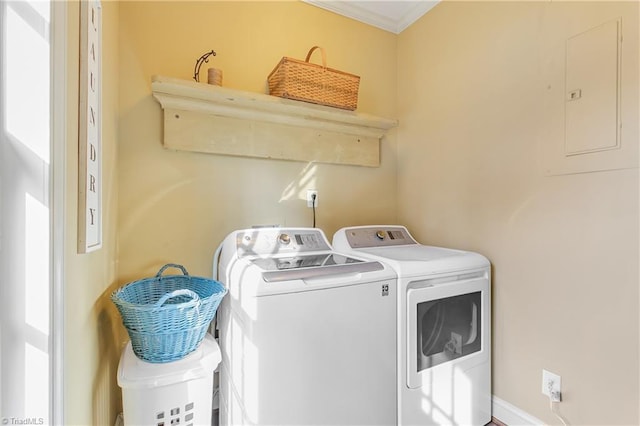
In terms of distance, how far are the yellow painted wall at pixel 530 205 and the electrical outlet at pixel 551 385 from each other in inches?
1.2

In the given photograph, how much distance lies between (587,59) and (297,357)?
1.78 m

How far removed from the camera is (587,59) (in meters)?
1.37

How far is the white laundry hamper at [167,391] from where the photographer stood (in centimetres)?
114

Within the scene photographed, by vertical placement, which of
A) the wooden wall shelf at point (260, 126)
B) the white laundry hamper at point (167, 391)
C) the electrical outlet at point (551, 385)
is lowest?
the electrical outlet at point (551, 385)

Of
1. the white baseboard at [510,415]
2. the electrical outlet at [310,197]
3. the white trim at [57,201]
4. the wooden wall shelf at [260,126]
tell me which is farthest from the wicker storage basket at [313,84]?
the white baseboard at [510,415]

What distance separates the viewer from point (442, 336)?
1.58 meters

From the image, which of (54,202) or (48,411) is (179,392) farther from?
(54,202)

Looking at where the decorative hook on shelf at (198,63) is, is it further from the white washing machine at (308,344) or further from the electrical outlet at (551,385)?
the electrical outlet at (551,385)

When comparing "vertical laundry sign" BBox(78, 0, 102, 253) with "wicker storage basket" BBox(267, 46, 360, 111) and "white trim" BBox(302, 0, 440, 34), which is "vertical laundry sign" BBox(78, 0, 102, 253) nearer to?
"wicker storage basket" BBox(267, 46, 360, 111)

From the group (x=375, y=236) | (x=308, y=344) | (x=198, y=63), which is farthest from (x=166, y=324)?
(x=198, y=63)

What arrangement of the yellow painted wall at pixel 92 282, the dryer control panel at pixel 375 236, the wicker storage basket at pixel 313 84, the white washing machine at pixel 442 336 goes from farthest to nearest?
the dryer control panel at pixel 375 236
the wicker storage basket at pixel 313 84
the white washing machine at pixel 442 336
the yellow painted wall at pixel 92 282

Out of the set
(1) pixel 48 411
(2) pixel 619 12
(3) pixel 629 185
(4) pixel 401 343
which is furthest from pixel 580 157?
(1) pixel 48 411

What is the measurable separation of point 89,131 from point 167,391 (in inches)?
37.9

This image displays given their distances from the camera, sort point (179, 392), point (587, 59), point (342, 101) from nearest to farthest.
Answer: point (179, 392) → point (587, 59) → point (342, 101)
